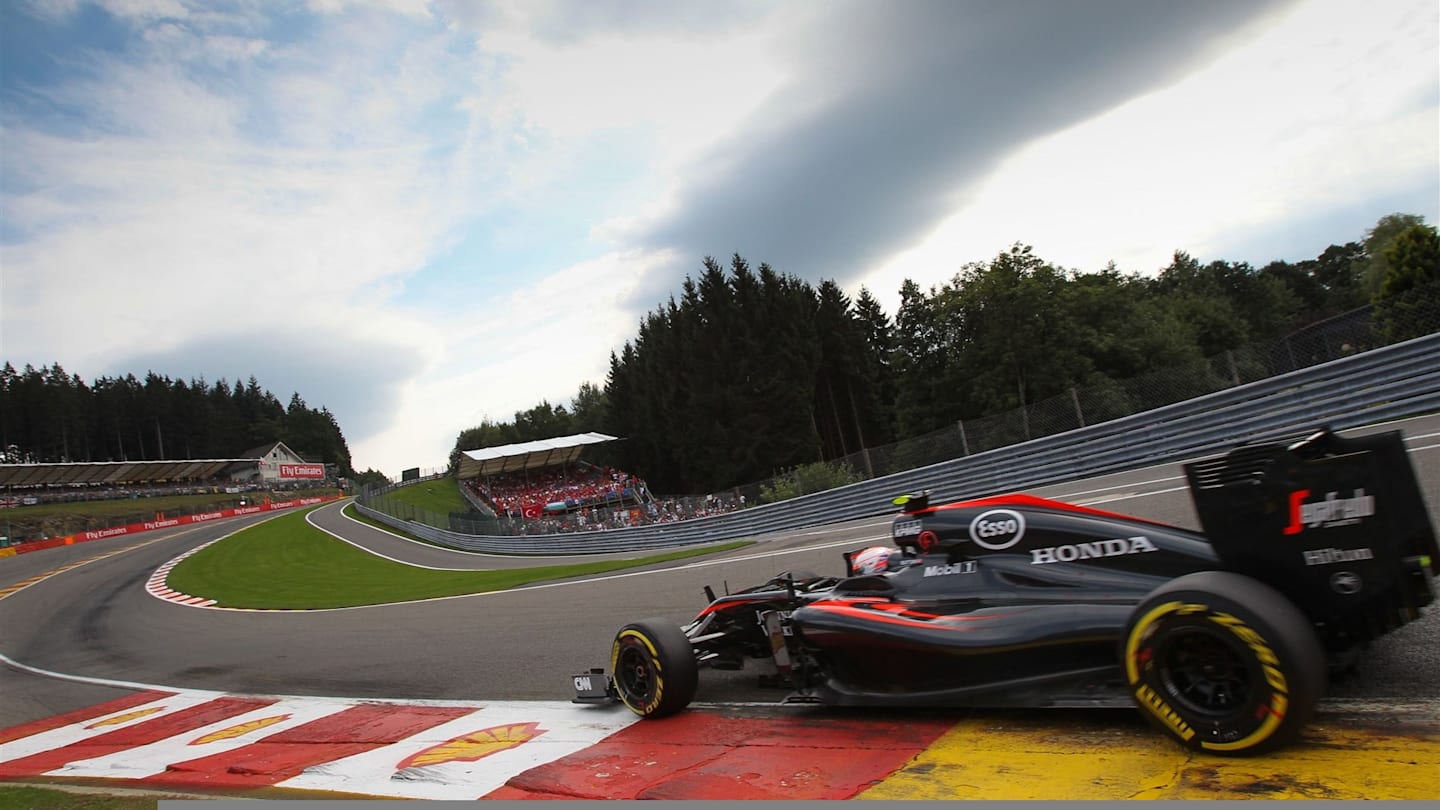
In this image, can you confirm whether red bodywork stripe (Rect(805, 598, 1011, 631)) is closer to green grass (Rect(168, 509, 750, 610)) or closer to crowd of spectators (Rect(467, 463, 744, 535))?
green grass (Rect(168, 509, 750, 610))

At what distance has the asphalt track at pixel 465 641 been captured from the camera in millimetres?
5211

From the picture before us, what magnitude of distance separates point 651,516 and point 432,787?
25.3 metres

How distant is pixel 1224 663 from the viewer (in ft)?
9.31

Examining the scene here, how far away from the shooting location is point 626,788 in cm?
371

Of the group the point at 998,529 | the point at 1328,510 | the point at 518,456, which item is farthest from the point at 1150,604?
the point at 518,456

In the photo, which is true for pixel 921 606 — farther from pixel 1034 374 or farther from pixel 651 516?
pixel 1034 374

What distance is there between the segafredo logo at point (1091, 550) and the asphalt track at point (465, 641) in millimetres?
709

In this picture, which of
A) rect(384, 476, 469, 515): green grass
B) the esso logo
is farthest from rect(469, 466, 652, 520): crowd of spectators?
the esso logo

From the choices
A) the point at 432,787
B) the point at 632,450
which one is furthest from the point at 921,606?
the point at 632,450

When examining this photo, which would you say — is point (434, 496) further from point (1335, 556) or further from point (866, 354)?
point (1335, 556)

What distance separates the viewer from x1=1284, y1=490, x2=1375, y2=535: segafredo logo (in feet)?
9.04

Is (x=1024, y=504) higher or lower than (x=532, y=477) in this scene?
higher

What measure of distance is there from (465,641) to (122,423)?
12836 cm

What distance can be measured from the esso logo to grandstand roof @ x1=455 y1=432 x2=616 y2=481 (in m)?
50.6
